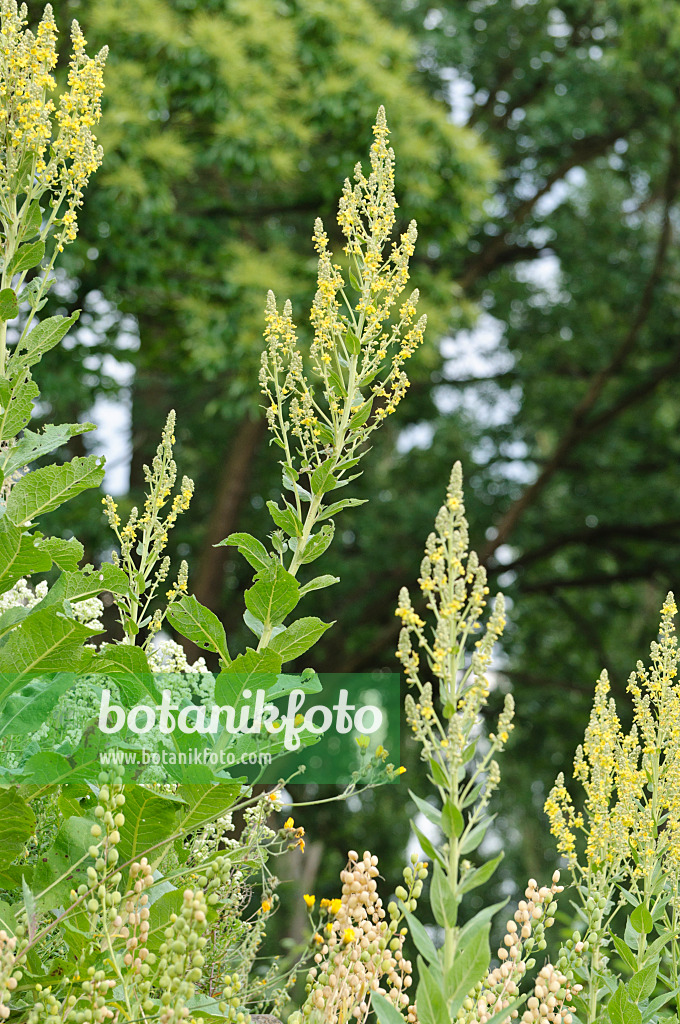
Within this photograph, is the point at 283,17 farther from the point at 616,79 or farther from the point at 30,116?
the point at 30,116

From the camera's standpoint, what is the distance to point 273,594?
1675 millimetres

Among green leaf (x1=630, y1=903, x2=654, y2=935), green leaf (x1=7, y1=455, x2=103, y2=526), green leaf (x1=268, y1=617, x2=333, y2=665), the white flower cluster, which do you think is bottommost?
green leaf (x1=630, y1=903, x2=654, y2=935)

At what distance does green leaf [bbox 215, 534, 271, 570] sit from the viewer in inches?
68.1

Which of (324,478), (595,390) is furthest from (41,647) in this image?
(595,390)

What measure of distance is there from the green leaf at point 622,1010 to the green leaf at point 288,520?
3.08ft

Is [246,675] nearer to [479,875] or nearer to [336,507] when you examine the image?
[336,507]

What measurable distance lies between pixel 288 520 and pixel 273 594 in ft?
0.49

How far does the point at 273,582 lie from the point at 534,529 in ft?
28.1

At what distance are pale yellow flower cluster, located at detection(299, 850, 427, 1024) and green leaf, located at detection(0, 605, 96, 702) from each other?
22.5 inches

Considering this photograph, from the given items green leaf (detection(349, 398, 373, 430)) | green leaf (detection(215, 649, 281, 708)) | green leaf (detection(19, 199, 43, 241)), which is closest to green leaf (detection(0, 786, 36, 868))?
green leaf (detection(215, 649, 281, 708))

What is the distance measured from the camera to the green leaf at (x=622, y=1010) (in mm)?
1673

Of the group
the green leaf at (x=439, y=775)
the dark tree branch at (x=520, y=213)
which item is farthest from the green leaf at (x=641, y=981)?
the dark tree branch at (x=520, y=213)

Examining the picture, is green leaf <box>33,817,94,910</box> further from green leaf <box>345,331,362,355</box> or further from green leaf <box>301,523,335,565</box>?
green leaf <box>345,331,362,355</box>

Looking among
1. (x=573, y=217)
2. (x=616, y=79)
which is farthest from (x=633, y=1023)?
(x=573, y=217)
